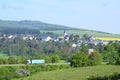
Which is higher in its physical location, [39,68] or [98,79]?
[98,79]

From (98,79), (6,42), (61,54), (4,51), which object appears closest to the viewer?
(98,79)

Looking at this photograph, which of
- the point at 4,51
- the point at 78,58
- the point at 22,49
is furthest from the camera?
the point at 4,51

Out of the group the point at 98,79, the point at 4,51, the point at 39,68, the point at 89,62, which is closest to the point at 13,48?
the point at 4,51

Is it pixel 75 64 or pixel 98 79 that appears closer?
pixel 98 79

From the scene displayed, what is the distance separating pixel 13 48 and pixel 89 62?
290ft

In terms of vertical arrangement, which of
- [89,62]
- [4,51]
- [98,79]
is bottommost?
[4,51]

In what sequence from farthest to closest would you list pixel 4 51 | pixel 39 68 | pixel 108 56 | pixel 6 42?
pixel 6 42
pixel 4 51
pixel 108 56
pixel 39 68

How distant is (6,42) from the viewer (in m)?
171

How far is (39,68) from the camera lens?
78750 millimetres

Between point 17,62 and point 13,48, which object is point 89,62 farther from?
point 13,48

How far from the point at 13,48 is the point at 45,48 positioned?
12.7 metres

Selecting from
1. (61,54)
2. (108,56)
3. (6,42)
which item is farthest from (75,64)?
(6,42)

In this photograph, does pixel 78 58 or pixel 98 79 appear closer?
pixel 98 79

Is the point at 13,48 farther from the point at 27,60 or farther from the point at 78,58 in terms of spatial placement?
the point at 78,58
